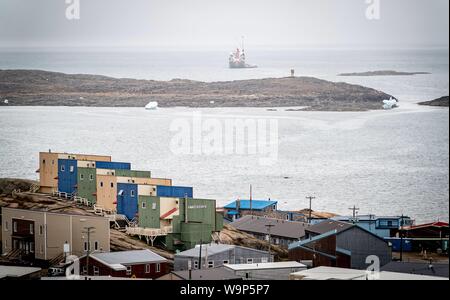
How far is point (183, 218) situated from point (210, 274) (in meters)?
2.47

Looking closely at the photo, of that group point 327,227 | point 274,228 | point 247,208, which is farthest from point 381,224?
point 247,208

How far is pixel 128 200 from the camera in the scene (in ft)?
37.1

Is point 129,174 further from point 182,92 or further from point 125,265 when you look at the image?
point 182,92

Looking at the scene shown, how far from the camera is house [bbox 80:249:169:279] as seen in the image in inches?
340

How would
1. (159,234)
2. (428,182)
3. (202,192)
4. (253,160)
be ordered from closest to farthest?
(159,234), (202,192), (428,182), (253,160)

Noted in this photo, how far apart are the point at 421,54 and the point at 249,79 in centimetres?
443

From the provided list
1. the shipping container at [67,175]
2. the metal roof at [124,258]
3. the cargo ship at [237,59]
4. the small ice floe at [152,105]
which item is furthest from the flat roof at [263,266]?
the cargo ship at [237,59]

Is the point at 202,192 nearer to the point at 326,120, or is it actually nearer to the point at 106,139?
the point at 106,139

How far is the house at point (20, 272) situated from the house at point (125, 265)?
340 millimetres

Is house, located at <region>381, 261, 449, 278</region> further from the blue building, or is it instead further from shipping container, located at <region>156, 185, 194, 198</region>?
the blue building

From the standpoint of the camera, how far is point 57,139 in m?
18.3

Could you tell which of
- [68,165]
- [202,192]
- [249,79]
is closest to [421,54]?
[249,79]

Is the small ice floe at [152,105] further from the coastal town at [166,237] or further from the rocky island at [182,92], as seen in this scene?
the coastal town at [166,237]

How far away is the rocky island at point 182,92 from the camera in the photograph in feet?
70.9
